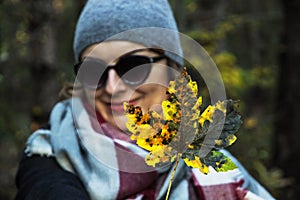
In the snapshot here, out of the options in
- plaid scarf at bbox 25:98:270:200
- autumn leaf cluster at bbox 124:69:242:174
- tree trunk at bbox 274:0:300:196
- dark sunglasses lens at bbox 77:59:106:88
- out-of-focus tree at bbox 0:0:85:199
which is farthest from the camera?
tree trunk at bbox 274:0:300:196

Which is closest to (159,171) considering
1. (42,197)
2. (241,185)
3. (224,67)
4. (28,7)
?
(241,185)

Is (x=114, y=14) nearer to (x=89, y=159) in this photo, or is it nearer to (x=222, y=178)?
(x=89, y=159)

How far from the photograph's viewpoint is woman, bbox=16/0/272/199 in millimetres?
1448

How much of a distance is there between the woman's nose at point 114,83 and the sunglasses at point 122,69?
0.01 metres

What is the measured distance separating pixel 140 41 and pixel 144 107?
0.82 feet

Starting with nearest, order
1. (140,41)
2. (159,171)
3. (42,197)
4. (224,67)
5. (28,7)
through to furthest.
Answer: (42,197)
(159,171)
(140,41)
(28,7)
(224,67)

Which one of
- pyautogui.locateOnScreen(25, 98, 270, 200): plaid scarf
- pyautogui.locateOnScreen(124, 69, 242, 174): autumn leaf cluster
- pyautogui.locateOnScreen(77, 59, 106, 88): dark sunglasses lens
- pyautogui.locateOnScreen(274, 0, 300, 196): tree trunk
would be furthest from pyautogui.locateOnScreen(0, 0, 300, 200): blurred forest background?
pyautogui.locateOnScreen(124, 69, 242, 174): autumn leaf cluster

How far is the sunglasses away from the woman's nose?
11 millimetres

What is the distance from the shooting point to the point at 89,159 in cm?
150

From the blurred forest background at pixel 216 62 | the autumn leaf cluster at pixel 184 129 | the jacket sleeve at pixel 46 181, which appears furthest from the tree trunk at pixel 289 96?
the autumn leaf cluster at pixel 184 129

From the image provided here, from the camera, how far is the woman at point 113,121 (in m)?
1.45

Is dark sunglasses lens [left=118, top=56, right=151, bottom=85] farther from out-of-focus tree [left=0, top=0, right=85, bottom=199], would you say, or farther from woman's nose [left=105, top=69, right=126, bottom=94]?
out-of-focus tree [left=0, top=0, right=85, bottom=199]

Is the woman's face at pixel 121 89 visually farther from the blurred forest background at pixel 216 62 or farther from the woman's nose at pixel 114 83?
the blurred forest background at pixel 216 62

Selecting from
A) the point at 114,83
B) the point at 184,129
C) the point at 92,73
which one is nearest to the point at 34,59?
the point at 92,73
